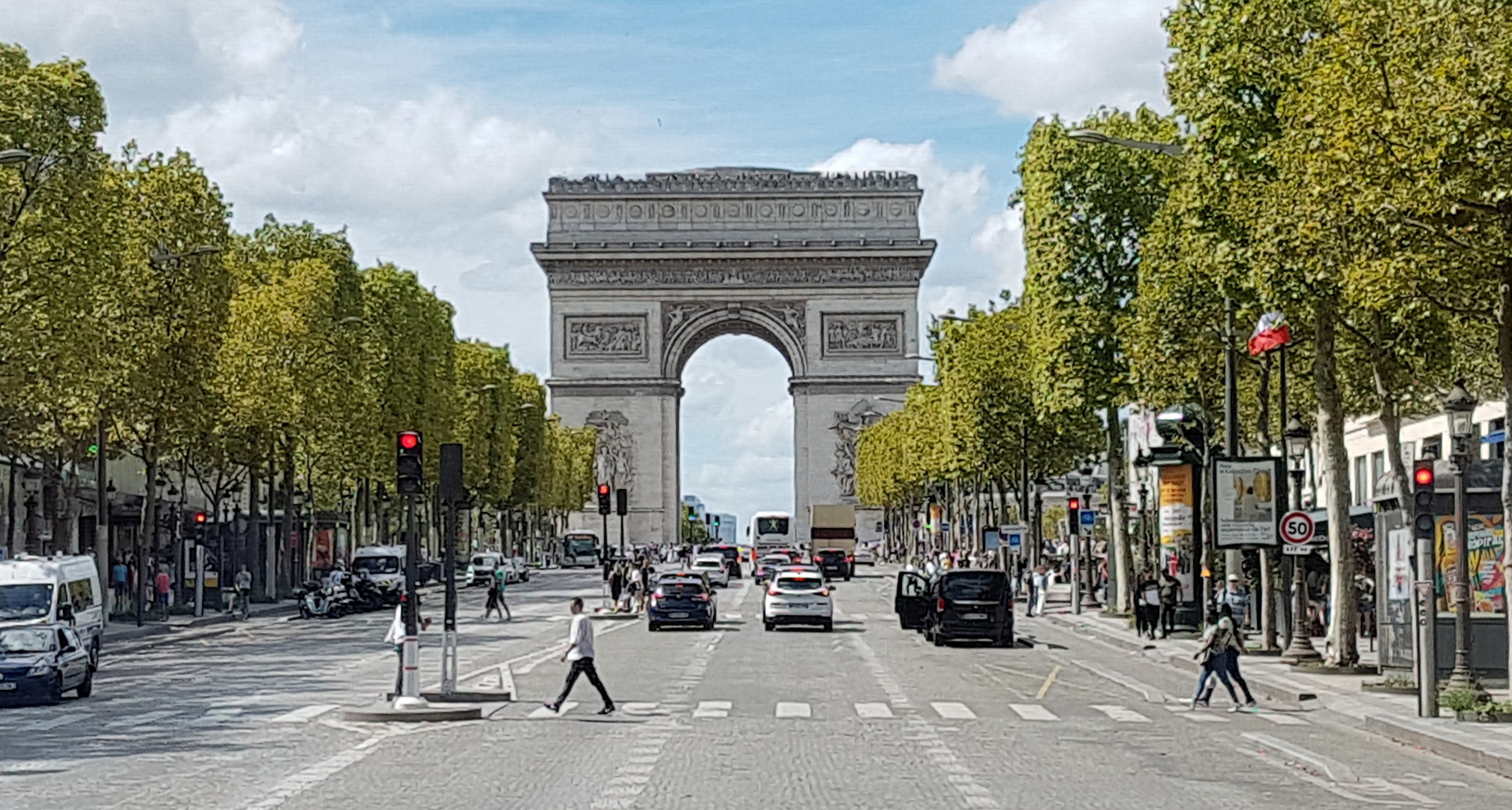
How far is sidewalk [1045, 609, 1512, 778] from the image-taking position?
74.6 feet

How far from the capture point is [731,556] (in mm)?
108875

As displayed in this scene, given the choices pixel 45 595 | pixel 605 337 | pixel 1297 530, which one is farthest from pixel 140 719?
pixel 605 337

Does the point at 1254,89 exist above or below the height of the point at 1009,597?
above

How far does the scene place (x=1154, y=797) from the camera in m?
18.4

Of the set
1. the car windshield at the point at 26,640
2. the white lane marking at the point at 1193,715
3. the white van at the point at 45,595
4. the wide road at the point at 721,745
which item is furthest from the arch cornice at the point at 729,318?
the white lane marking at the point at 1193,715

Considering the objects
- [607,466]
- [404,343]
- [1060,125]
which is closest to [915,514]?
[607,466]

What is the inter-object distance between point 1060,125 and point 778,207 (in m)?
91.6

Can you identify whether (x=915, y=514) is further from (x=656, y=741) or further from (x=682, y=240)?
(x=656, y=741)

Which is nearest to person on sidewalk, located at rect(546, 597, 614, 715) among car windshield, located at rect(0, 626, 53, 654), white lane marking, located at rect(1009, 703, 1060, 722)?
white lane marking, located at rect(1009, 703, 1060, 722)

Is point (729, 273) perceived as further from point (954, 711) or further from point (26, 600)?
point (954, 711)

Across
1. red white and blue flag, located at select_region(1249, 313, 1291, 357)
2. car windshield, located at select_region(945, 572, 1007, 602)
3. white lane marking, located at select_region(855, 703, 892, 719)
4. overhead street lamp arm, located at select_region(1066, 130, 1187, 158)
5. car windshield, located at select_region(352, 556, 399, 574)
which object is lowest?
white lane marking, located at select_region(855, 703, 892, 719)

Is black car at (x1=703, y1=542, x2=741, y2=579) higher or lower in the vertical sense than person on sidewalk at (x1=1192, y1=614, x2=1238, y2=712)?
higher

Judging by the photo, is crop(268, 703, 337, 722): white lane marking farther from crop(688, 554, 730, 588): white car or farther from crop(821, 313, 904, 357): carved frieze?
crop(821, 313, 904, 357): carved frieze

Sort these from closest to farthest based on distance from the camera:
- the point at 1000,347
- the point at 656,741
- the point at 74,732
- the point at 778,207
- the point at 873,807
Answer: the point at 873,807
the point at 656,741
the point at 74,732
the point at 1000,347
the point at 778,207
